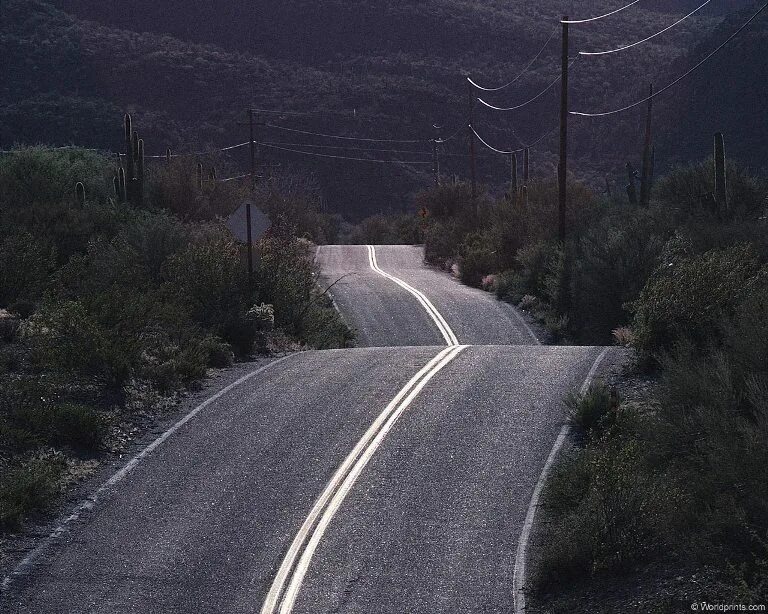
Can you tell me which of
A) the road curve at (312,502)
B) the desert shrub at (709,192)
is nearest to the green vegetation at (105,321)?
the road curve at (312,502)

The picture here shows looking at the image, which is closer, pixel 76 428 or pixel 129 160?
pixel 76 428

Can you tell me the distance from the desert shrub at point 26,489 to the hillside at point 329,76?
59331 millimetres

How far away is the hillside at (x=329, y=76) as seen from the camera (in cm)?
7512

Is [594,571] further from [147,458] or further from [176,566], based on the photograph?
[147,458]

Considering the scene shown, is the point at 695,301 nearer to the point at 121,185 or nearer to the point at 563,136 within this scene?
the point at 563,136

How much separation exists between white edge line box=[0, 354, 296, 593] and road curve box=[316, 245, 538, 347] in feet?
37.1

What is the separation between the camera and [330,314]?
27859mm

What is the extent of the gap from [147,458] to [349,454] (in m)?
2.41

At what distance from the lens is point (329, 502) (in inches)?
432

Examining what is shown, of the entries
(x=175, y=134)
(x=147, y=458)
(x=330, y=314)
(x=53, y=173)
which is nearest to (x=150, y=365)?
(x=147, y=458)

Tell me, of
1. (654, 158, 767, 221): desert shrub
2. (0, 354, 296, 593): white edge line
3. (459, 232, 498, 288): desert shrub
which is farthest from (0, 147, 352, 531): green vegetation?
(459, 232, 498, 288): desert shrub

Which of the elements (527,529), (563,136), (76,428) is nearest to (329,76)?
(563,136)

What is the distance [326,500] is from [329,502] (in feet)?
0.24

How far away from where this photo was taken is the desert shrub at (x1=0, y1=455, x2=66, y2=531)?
10398 mm
